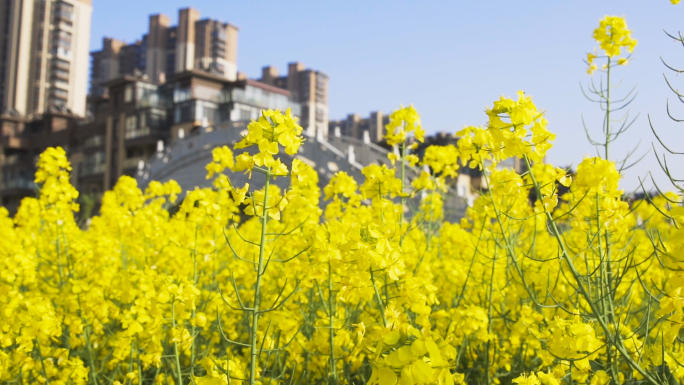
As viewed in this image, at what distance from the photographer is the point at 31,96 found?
59.7 metres

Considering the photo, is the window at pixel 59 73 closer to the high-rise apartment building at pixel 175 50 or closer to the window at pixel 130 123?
the high-rise apartment building at pixel 175 50

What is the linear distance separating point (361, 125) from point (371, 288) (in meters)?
80.5

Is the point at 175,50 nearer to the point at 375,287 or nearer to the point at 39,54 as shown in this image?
the point at 39,54

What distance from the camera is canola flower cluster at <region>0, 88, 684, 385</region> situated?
1.91m

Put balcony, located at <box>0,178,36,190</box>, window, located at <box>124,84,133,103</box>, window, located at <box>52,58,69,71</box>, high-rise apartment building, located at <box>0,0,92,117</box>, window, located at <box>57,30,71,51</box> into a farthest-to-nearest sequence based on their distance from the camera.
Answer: high-rise apartment building, located at <box>0,0,92,117</box> → window, located at <box>57,30,71,51</box> → window, located at <box>52,58,69,71</box> → balcony, located at <box>0,178,36,190</box> → window, located at <box>124,84,133,103</box>

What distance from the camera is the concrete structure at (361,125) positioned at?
77625 millimetres

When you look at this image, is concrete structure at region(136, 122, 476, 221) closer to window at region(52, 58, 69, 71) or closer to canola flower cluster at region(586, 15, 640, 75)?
canola flower cluster at region(586, 15, 640, 75)

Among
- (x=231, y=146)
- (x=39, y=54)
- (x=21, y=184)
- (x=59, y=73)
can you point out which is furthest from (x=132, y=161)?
(x=39, y=54)

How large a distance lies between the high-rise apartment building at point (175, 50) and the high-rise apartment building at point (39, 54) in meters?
4.22

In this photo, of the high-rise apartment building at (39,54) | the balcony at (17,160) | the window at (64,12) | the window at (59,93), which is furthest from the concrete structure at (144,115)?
the window at (64,12)

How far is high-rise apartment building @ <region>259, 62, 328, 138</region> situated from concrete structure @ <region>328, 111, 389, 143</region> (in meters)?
7.41

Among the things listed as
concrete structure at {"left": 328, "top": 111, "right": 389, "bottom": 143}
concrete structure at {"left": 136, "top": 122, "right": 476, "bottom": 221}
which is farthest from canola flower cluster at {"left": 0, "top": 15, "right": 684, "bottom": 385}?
concrete structure at {"left": 328, "top": 111, "right": 389, "bottom": 143}

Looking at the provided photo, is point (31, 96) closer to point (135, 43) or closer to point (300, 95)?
point (135, 43)

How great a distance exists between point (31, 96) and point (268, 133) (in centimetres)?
6499
